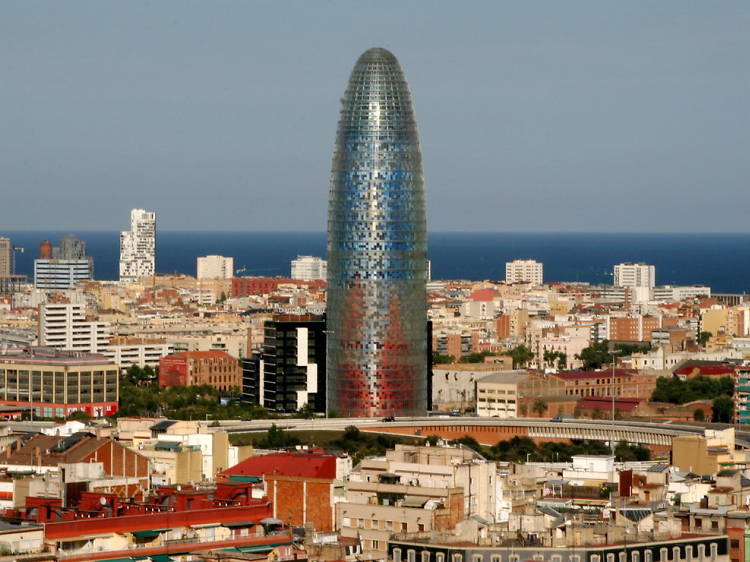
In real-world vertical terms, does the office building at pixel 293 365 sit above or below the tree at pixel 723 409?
above

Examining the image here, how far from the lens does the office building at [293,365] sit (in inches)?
5098

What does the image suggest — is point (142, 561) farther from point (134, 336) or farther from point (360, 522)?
point (134, 336)

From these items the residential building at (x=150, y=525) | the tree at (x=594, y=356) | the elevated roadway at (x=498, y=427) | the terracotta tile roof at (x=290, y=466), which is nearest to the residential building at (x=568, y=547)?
the residential building at (x=150, y=525)

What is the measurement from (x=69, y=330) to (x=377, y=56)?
4414 centimetres

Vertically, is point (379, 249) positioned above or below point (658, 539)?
above

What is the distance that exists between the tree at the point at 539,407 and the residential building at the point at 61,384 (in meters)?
20.6

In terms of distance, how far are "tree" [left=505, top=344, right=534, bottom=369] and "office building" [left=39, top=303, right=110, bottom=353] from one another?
83.6 feet

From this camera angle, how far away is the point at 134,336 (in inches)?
7003

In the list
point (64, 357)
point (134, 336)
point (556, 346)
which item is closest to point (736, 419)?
point (64, 357)

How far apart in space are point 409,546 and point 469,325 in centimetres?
13863

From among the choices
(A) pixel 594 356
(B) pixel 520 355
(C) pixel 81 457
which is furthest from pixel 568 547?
(B) pixel 520 355

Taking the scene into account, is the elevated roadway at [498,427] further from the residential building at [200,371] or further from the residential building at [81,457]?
the residential building at [81,457]

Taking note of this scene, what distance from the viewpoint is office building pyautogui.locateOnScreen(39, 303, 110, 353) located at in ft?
536

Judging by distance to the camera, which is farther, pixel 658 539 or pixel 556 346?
pixel 556 346
